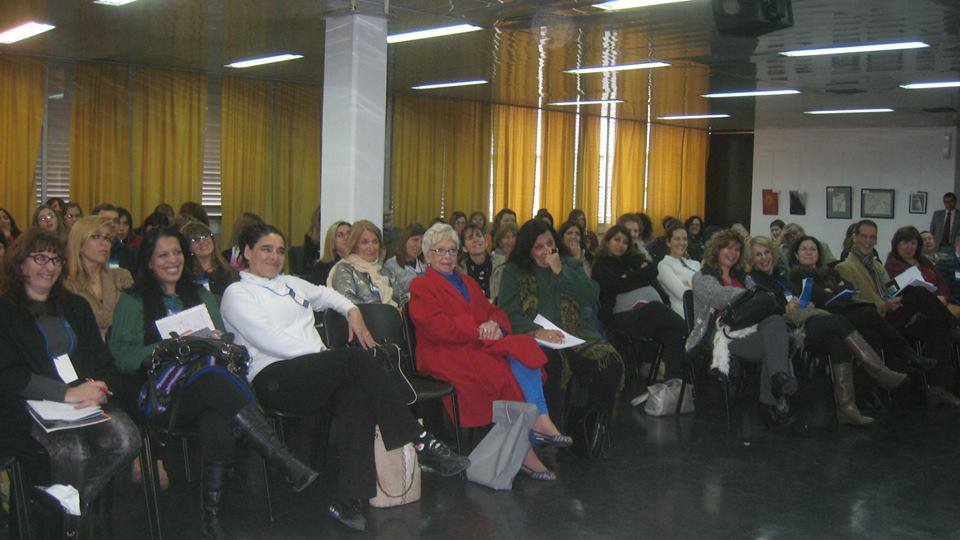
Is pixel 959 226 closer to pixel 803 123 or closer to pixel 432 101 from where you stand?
pixel 803 123

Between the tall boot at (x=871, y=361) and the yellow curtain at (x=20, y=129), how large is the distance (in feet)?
26.5

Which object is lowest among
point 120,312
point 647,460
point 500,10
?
point 647,460

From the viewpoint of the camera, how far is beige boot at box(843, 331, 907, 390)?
6.28 m

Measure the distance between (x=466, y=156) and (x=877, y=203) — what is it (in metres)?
6.94

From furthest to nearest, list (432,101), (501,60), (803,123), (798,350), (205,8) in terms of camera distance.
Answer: (803,123) → (432,101) → (501,60) → (205,8) → (798,350)

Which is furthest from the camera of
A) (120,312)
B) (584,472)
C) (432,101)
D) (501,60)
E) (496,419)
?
(432,101)

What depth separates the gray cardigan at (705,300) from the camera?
19.4 ft

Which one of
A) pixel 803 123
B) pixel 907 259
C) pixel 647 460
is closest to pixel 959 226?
pixel 803 123

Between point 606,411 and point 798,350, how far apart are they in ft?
6.74

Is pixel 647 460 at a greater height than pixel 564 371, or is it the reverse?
pixel 564 371

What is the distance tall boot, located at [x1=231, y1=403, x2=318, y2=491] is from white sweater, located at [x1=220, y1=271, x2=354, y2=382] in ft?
1.32

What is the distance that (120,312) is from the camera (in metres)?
3.98

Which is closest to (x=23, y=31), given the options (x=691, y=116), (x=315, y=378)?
(x=315, y=378)

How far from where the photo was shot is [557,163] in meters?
15.2
